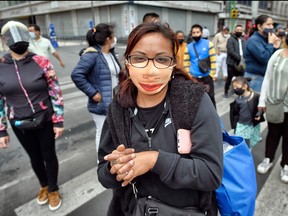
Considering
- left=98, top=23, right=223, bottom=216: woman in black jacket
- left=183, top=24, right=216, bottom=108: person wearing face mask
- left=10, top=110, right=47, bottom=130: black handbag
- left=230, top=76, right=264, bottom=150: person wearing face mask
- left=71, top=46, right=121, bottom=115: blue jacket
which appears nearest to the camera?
left=98, top=23, right=223, bottom=216: woman in black jacket

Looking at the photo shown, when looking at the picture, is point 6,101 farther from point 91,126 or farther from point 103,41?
point 91,126

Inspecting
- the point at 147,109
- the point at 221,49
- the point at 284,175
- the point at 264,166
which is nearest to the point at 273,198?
the point at 284,175

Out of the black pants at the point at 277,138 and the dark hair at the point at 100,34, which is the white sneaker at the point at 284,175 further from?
the dark hair at the point at 100,34

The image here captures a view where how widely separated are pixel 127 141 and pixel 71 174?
8.01 ft

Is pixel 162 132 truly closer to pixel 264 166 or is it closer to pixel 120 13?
pixel 264 166

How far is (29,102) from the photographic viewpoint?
2410mm

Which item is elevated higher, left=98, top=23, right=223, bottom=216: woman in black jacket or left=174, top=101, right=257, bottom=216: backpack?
left=98, top=23, right=223, bottom=216: woman in black jacket

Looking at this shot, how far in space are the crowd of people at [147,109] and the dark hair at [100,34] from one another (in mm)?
12

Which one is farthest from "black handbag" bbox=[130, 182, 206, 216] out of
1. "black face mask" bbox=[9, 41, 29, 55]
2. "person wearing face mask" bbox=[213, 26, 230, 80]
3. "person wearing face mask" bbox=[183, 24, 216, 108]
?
"person wearing face mask" bbox=[213, 26, 230, 80]

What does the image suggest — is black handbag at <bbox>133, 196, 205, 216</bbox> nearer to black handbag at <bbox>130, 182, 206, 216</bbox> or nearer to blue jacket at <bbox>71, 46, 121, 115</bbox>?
black handbag at <bbox>130, 182, 206, 216</bbox>

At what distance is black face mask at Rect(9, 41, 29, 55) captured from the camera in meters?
2.28

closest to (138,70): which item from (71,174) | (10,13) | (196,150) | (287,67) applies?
(196,150)

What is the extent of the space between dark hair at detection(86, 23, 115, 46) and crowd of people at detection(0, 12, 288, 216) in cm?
1

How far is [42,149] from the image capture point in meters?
2.63
